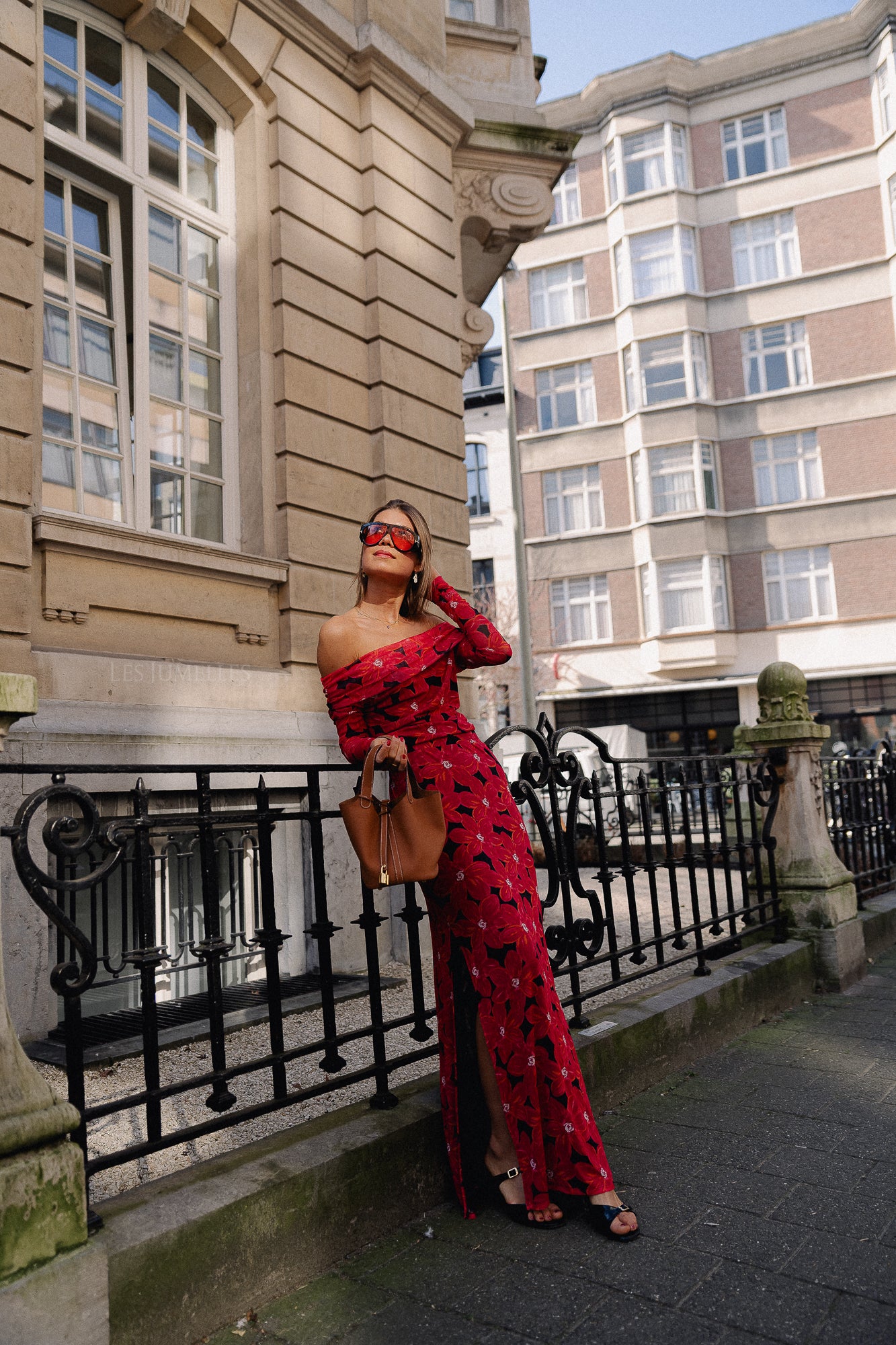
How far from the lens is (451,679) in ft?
10.2

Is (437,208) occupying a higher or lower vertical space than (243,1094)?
higher

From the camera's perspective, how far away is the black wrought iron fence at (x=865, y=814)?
682 centimetres

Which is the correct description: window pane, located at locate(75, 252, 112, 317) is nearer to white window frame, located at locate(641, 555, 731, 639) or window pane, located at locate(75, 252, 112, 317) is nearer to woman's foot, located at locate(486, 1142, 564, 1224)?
woman's foot, located at locate(486, 1142, 564, 1224)

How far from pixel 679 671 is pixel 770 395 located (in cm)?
808

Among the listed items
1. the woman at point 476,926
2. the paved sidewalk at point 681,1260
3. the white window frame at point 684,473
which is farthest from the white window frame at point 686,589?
the woman at point 476,926

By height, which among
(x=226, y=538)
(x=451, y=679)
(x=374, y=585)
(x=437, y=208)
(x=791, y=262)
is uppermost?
(x=791, y=262)

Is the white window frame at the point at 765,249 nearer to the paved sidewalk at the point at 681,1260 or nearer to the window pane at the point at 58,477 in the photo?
the window pane at the point at 58,477

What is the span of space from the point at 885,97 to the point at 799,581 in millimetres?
13045

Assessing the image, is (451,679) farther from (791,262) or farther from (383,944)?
(791,262)

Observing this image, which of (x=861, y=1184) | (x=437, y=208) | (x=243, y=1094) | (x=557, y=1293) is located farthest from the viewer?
(x=437, y=208)

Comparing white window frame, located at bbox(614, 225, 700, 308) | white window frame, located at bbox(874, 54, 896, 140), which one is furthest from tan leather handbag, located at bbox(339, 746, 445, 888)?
white window frame, located at bbox(874, 54, 896, 140)

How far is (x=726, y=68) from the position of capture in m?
27.2

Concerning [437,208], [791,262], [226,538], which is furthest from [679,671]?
[226,538]

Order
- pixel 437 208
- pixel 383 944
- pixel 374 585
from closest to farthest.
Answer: pixel 374 585, pixel 383 944, pixel 437 208
